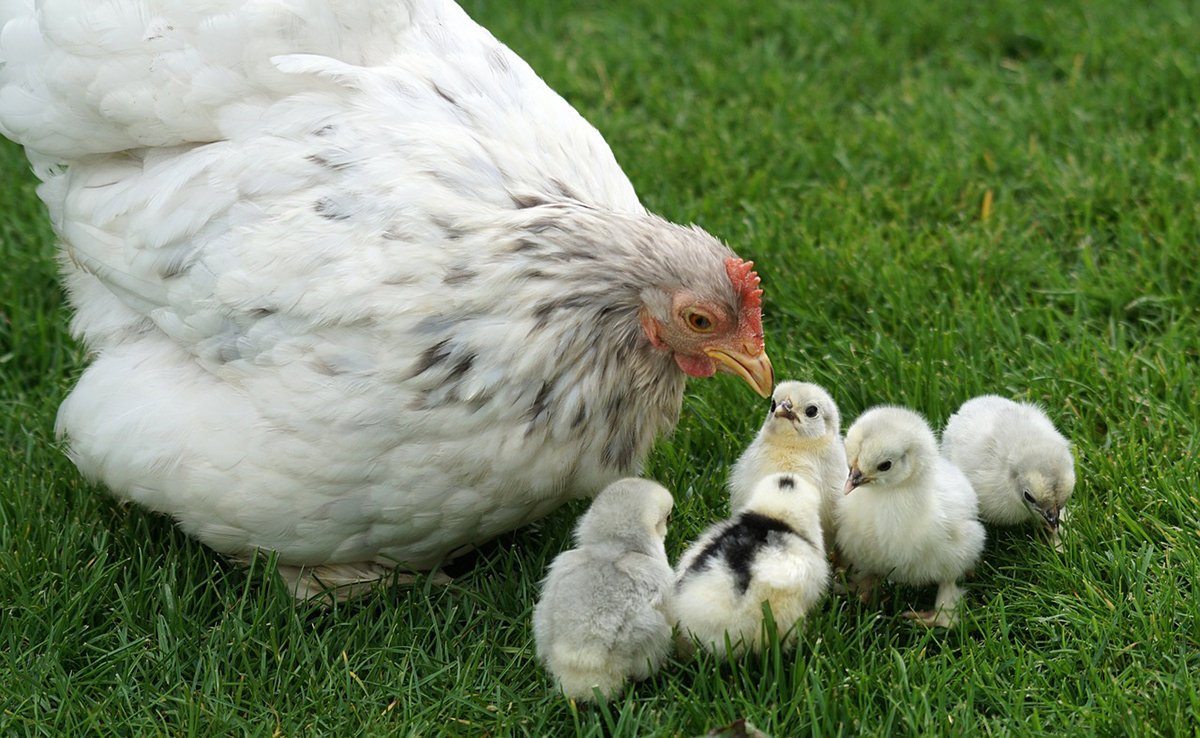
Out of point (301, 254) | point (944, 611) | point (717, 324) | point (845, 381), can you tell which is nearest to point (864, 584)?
point (944, 611)

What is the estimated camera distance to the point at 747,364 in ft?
10.3

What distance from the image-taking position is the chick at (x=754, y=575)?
9.18 ft

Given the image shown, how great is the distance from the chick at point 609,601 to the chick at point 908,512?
513mm

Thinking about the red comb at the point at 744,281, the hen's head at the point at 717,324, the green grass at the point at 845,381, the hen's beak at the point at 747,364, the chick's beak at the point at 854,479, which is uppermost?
the red comb at the point at 744,281

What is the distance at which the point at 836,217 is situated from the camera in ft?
15.9

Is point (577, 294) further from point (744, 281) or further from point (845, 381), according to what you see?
point (845, 381)

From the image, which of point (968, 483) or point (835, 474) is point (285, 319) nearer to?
point (835, 474)

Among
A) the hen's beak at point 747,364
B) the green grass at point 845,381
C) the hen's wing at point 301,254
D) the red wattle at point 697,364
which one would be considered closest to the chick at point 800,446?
the hen's beak at point 747,364

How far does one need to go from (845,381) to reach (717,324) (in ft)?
3.38

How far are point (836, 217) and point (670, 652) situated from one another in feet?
7.84

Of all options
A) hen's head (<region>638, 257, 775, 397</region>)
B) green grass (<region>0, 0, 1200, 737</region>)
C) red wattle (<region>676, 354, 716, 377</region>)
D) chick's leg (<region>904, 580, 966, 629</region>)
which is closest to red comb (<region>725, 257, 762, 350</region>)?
hen's head (<region>638, 257, 775, 397</region>)

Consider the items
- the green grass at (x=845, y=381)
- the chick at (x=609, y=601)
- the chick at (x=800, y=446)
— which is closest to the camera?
the chick at (x=609, y=601)

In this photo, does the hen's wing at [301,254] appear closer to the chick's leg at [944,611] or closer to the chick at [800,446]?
the chick at [800,446]

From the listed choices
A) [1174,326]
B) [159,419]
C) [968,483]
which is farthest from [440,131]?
[1174,326]
